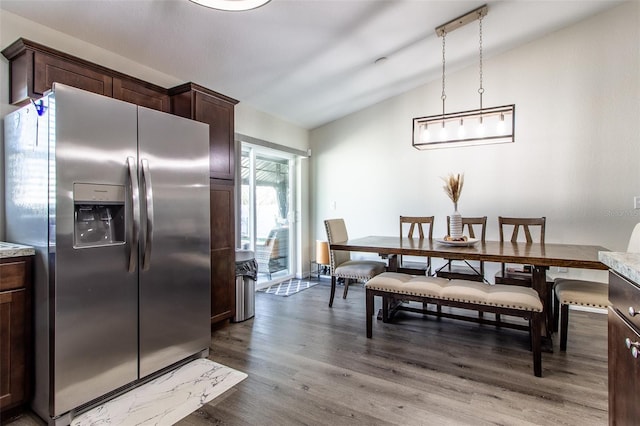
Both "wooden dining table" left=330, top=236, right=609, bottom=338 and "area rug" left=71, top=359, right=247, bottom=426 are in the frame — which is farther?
"wooden dining table" left=330, top=236, right=609, bottom=338

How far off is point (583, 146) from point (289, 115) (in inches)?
143

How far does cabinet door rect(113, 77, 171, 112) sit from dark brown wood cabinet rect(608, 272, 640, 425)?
10.3ft

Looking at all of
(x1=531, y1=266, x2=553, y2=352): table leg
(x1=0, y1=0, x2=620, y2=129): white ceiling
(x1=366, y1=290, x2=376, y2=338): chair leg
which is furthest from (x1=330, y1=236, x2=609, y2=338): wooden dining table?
(x1=0, y1=0, x2=620, y2=129): white ceiling

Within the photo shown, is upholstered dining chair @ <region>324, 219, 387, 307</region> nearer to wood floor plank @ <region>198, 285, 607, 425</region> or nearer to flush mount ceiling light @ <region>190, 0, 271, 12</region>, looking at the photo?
wood floor plank @ <region>198, 285, 607, 425</region>

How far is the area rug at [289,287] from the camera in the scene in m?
4.34

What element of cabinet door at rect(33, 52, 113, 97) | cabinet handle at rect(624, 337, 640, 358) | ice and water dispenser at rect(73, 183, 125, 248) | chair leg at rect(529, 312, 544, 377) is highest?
cabinet door at rect(33, 52, 113, 97)

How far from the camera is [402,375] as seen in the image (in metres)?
2.18

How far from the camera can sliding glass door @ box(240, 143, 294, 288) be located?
4281mm

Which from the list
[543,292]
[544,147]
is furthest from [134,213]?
[544,147]

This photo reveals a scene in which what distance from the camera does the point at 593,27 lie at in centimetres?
351

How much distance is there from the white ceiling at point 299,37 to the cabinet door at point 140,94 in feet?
0.94

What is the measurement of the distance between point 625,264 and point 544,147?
340 cm

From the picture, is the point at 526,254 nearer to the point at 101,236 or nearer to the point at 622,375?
the point at 622,375

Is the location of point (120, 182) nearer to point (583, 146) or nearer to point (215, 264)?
point (215, 264)
